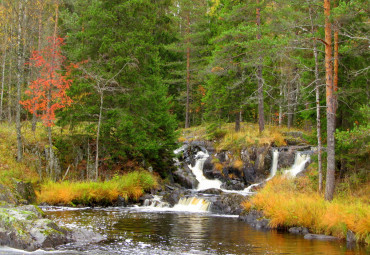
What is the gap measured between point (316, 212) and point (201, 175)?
1370cm

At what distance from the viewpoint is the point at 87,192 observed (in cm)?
1786

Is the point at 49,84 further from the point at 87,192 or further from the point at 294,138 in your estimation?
the point at 294,138

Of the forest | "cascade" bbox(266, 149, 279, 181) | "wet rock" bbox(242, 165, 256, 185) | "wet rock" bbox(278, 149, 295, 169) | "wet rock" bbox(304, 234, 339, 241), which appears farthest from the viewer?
"wet rock" bbox(242, 165, 256, 185)

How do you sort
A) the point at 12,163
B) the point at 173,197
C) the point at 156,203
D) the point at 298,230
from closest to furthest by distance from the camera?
the point at 298,230 → the point at 156,203 → the point at 173,197 → the point at 12,163

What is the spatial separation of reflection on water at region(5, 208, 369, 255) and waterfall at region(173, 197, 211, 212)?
1502mm

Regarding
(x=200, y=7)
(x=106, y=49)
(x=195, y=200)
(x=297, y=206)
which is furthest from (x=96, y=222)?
(x=200, y=7)

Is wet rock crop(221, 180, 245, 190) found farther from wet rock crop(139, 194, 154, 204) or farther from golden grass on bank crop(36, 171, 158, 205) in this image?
golden grass on bank crop(36, 171, 158, 205)

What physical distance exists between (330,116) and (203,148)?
50.0 feet

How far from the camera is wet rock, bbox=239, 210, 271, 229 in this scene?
13359 millimetres

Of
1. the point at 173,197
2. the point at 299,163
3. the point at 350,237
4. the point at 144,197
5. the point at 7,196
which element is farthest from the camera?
the point at 299,163

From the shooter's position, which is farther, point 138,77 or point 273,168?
point 273,168

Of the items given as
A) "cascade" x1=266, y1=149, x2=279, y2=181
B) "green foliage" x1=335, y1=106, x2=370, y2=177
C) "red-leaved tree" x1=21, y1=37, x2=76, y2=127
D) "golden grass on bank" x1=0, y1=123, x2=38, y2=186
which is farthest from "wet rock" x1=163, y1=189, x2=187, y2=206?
"green foliage" x1=335, y1=106, x2=370, y2=177

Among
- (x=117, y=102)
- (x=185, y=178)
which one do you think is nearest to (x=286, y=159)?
(x=185, y=178)

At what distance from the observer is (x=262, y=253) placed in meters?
9.52
